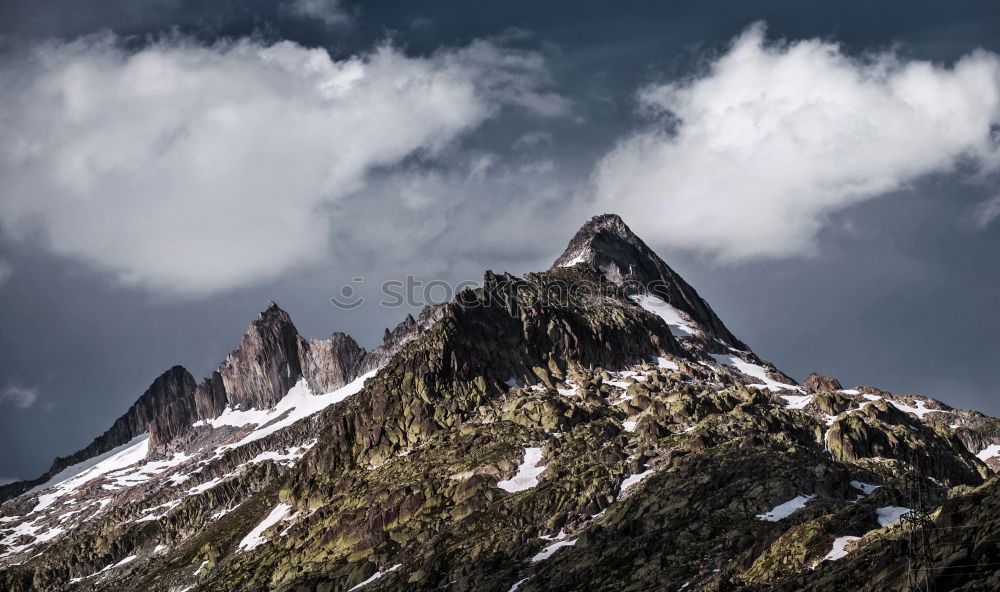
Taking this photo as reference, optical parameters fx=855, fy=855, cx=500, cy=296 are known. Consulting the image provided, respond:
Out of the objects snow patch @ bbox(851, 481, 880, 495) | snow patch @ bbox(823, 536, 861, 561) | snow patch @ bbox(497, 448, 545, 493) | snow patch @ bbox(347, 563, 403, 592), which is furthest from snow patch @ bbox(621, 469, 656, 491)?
snow patch @ bbox(823, 536, 861, 561)

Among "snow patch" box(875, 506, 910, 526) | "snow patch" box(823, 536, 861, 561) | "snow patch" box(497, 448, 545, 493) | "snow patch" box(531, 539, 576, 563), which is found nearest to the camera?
"snow patch" box(823, 536, 861, 561)

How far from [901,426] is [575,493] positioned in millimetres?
87565

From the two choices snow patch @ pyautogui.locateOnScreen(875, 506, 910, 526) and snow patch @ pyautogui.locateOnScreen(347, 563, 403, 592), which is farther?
snow patch @ pyautogui.locateOnScreen(347, 563, 403, 592)

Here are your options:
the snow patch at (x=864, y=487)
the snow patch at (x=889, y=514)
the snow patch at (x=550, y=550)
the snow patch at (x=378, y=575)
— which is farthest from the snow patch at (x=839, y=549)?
the snow patch at (x=378, y=575)

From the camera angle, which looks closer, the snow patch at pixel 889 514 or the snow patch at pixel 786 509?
the snow patch at pixel 889 514

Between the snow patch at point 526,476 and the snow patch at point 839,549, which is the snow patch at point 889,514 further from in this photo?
the snow patch at point 526,476

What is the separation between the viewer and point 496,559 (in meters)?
131

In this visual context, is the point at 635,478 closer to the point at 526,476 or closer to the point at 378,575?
the point at 526,476

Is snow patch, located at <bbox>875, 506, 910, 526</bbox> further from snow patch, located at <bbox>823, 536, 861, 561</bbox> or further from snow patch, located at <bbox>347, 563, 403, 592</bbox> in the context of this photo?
snow patch, located at <bbox>347, 563, 403, 592</bbox>

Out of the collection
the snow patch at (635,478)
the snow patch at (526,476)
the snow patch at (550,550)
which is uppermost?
the snow patch at (526,476)

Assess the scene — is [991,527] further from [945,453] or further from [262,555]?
[262,555]

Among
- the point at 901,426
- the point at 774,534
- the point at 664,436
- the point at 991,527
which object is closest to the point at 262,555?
the point at 664,436

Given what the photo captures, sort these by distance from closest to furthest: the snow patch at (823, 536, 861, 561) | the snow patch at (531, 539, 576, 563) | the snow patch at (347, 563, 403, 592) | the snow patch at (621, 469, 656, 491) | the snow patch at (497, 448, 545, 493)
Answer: the snow patch at (823, 536, 861, 561)
the snow patch at (531, 539, 576, 563)
the snow patch at (347, 563, 403, 592)
the snow patch at (621, 469, 656, 491)
the snow patch at (497, 448, 545, 493)

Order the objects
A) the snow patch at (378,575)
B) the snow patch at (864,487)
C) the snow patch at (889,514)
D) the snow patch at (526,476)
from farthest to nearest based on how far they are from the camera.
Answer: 1. the snow patch at (526,476)
2. the snow patch at (378,575)
3. the snow patch at (864,487)
4. the snow patch at (889,514)
